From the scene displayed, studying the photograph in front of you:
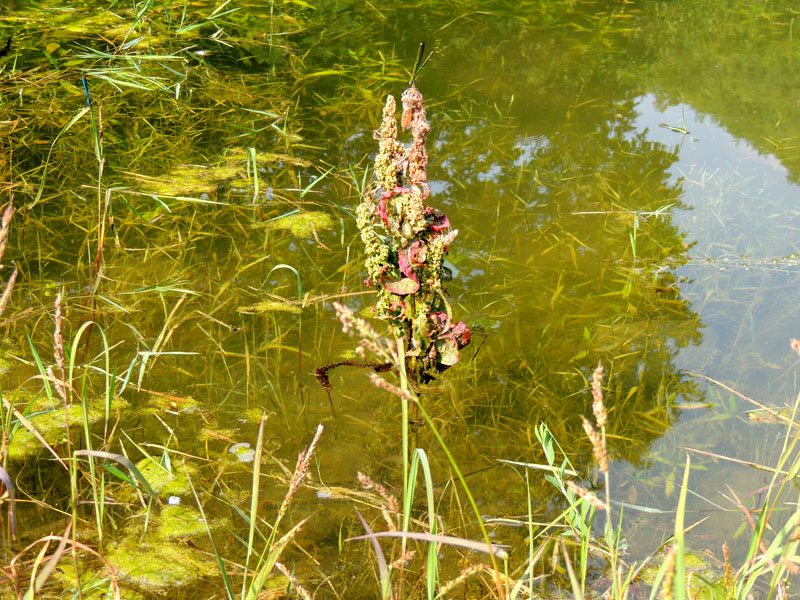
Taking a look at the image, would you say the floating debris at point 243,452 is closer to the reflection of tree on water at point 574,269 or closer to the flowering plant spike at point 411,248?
the flowering plant spike at point 411,248

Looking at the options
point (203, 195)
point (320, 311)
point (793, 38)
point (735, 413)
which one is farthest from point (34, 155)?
point (793, 38)

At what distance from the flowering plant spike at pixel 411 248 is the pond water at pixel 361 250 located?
0.93 feet

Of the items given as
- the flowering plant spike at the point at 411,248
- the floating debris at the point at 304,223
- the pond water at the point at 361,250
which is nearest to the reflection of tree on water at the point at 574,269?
the pond water at the point at 361,250

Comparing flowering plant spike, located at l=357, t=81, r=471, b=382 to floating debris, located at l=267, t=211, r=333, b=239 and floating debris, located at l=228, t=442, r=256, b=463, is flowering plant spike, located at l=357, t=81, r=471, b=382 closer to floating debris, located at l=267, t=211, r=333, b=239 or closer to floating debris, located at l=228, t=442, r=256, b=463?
floating debris, located at l=228, t=442, r=256, b=463

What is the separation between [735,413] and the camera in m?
2.25

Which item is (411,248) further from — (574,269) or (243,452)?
(574,269)

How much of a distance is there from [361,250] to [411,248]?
0.95 metres

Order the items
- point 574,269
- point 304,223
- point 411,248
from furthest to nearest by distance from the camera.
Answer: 1. point 304,223
2. point 574,269
3. point 411,248

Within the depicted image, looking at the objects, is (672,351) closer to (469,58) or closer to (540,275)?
(540,275)

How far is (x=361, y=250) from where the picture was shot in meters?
2.90

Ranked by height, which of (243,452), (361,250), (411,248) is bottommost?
(243,452)

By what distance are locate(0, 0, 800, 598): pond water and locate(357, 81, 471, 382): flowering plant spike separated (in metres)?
0.28

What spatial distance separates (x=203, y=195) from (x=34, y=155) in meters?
0.89

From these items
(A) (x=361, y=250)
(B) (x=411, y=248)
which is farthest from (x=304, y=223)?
(B) (x=411, y=248)
